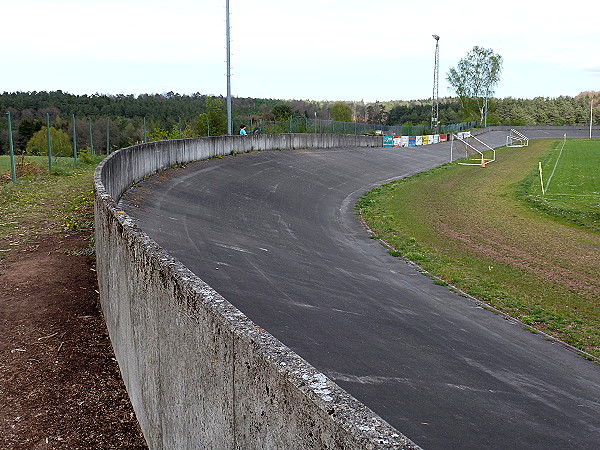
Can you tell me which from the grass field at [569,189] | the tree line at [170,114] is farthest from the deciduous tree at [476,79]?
the grass field at [569,189]

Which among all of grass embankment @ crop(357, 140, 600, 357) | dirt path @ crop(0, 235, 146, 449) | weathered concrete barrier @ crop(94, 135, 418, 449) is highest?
weathered concrete barrier @ crop(94, 135, 418, 449)

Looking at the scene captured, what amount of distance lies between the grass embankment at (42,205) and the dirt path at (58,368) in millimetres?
2364

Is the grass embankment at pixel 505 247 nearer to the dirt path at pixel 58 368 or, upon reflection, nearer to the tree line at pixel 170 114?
the dirt path at pixel 58 368

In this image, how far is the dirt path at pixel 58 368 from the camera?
671 centimetres

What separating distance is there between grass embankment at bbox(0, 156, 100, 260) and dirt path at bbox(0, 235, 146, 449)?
7.75 feet

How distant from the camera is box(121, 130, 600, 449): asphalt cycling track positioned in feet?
29.8

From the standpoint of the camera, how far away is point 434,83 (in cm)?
8431

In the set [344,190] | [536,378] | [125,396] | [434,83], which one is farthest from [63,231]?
[434,83]

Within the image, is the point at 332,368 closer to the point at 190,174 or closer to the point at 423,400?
the point at 423,400

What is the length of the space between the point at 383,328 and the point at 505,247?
35.2 feet

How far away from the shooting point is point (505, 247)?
71.8ft

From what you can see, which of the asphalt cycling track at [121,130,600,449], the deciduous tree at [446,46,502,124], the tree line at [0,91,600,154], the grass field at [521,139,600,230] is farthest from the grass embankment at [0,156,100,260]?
the deciduous tree at [446,46,502,124]

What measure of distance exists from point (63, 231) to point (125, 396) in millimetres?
9894

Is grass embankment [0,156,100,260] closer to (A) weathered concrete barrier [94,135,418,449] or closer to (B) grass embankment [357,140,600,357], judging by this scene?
(A) weathered concrete barrier [94,135,418,449]
